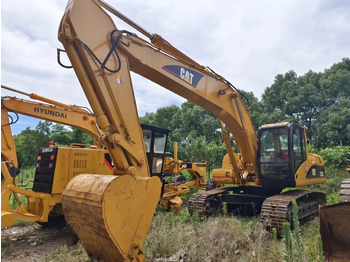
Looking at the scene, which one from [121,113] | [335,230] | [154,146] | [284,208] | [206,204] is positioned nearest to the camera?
[335,230]

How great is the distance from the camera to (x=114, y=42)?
4316mm

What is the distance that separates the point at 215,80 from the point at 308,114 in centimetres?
2509

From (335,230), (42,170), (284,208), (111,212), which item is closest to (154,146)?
(42,170)

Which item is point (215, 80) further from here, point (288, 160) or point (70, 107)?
point (70, 107)

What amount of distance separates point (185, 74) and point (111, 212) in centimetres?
304

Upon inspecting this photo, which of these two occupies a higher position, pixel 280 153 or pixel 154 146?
pixel 154 146

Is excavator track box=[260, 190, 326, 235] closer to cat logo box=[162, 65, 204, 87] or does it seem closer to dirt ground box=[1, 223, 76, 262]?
cat logo box=[162, 65, 204, 87]

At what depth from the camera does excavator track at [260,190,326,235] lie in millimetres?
5656

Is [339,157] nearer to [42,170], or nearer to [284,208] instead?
[284,208]

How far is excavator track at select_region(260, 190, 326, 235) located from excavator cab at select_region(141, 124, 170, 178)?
2840 mm

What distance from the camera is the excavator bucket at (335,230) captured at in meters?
3.92

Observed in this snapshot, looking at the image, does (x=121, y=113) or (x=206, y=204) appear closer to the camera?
(x=121, y=113)

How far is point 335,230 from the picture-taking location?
4.00 m

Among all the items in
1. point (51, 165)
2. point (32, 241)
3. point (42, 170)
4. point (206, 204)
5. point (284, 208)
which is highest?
point (51, 165)
